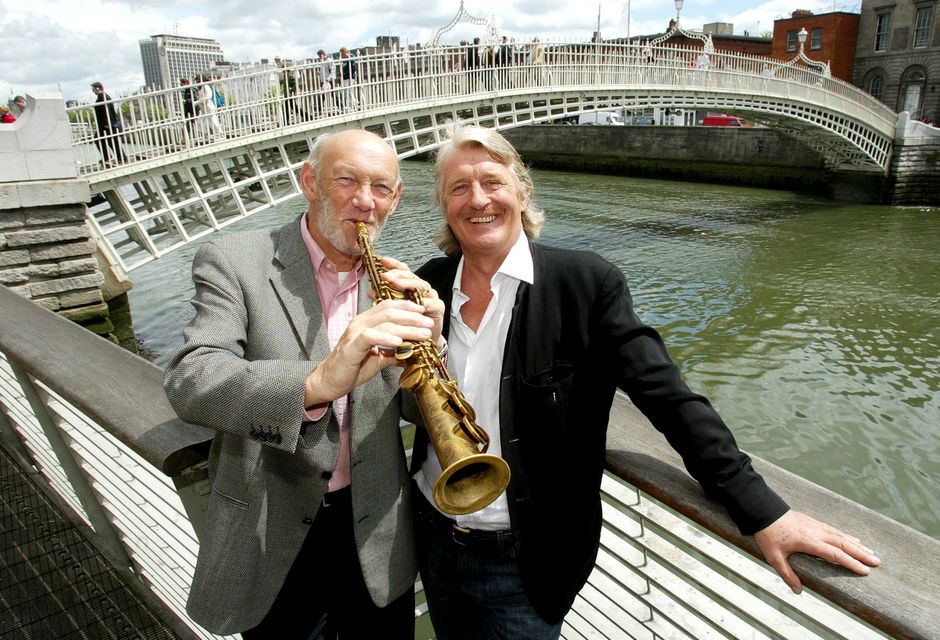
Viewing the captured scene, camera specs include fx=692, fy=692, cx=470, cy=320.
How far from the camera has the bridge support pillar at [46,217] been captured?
8.00 meters

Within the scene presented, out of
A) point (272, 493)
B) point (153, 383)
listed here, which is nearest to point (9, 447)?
point (153, 383)

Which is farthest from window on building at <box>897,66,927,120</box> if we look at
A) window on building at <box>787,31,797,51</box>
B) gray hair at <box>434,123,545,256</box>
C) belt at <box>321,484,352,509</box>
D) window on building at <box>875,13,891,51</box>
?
belt at <box>321,484,352,509</box>

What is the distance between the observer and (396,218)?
18812 millimetres

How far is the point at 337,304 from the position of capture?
1658 mm

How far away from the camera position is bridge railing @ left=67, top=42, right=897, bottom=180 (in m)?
Result: 8.99

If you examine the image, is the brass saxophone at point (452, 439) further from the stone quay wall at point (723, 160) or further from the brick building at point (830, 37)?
the brick building at point (830, 37)

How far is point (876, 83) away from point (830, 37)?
325cm

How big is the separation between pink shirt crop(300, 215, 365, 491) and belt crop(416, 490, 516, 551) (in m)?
0.23

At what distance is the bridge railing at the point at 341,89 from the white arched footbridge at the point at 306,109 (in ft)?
0.06

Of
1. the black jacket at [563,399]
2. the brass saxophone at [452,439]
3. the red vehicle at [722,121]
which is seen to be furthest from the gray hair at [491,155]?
the red vehicle at [722,121]

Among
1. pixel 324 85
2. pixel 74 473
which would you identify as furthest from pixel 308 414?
pixel 324 85

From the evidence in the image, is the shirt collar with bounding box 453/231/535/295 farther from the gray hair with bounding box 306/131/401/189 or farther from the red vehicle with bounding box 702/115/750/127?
the red vehicle with bounding box 702/115/750/127

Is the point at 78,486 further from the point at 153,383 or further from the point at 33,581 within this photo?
the point at 153,383

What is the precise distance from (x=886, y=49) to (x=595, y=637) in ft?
132
